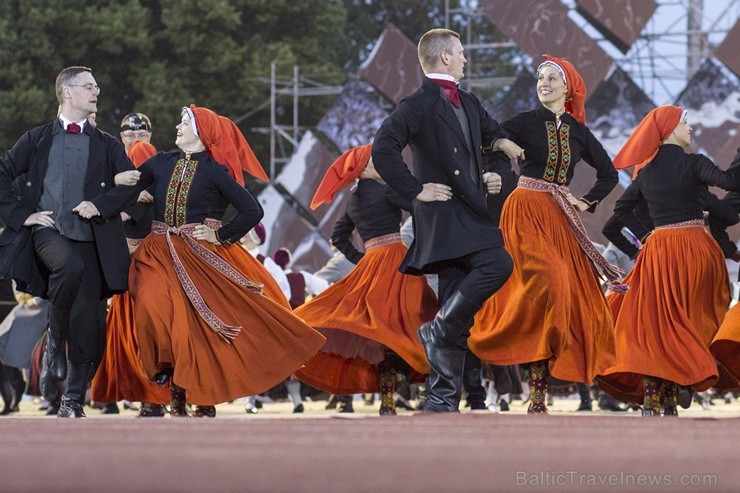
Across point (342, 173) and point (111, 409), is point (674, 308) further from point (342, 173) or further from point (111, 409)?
point (111, 409)

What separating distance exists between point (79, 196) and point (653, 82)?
15.5 metres

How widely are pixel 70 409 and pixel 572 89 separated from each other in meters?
2.98

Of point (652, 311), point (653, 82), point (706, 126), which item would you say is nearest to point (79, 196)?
point (652, 311)

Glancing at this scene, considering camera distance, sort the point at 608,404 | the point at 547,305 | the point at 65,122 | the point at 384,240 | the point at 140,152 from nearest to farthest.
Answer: the point at 547,305 < the point at 65,122 < the point at 384,240 < the point at 140,152 < the point at 608,404

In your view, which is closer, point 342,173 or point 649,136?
point 649,136

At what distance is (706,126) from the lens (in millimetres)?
18016

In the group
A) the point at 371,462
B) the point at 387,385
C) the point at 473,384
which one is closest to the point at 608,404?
the point at 387,385

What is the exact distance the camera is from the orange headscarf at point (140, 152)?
27.9ft

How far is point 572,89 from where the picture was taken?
722 cm

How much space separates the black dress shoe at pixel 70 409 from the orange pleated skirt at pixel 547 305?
6.36 ft

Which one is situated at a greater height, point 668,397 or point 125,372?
point 668,397

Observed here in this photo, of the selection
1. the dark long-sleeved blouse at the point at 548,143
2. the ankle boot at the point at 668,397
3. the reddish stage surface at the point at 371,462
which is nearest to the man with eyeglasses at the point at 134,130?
the dark long-sleeved blouse at the point at 548,143

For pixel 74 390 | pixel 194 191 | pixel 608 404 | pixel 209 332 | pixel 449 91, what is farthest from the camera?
pixel 608 404

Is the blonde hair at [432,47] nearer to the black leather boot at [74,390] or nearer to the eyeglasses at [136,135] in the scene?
the black leather boot at [74,390]
